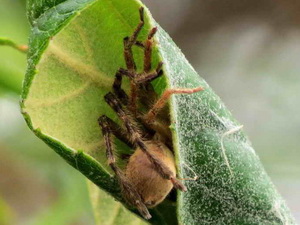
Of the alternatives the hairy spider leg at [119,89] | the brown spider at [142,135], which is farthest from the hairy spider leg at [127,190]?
the hairy spider leg at [119,89]

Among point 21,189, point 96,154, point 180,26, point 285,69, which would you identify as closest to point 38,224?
point 96,154

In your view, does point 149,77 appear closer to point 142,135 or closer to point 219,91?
point 142,135

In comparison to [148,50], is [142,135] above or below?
below

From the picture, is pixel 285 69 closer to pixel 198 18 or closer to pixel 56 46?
pixel 198 18

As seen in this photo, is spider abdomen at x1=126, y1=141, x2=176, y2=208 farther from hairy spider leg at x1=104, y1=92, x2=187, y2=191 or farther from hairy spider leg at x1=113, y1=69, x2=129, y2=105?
hairy spider leg at x1=113, y1=69, x2=129, y2=105

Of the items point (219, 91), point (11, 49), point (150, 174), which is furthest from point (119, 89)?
point (219, 91)

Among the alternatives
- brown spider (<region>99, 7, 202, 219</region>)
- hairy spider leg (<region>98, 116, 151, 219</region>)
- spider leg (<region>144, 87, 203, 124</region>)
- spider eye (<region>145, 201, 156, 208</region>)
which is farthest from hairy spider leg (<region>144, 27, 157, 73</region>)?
spider eye (<region>145, 201, 156, 208</region>)
